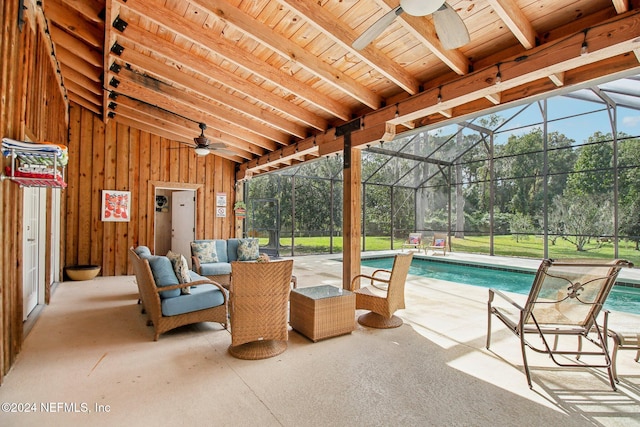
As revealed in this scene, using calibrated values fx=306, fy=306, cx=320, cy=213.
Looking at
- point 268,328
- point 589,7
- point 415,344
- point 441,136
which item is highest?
point 441,136

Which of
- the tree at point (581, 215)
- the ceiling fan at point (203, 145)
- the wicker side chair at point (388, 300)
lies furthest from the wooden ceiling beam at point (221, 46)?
the tree at point (581, 215)

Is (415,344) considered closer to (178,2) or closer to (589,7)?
(589,7)

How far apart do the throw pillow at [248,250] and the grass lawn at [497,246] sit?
401 cm

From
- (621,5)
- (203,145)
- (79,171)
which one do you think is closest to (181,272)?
(203,145)

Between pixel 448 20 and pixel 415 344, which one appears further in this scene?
pixel 415 344

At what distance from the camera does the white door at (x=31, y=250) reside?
11.2ft

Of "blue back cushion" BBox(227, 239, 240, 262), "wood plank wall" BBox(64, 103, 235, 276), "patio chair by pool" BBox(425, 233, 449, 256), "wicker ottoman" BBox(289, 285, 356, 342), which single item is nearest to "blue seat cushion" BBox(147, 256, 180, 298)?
"wicker ottoman" BBox(289, 285, 356, 342)

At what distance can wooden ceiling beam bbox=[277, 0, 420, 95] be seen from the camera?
2615mm

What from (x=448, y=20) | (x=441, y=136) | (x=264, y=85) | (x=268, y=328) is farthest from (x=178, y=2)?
(x=441, y=136)

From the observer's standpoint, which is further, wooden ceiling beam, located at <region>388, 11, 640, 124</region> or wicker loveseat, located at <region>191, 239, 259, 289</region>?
wicker loveseat, located at <region>191, 239, 259, 289</region>

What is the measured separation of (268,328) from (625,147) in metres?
12.4

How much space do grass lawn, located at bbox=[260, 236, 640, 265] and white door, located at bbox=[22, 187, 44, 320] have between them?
249 inches

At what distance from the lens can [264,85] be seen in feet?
14.0

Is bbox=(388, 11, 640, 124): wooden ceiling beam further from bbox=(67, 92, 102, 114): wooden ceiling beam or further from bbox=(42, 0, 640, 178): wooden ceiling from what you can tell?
bbox=(67, 92, 102, 114): wooden ceiling beam
